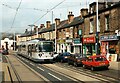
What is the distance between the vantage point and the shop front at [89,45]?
1673 inches

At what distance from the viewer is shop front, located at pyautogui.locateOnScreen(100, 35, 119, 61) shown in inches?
1372

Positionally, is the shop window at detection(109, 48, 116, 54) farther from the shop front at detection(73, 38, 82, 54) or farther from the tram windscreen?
the shop front at detection(73, 38, 82, 54)

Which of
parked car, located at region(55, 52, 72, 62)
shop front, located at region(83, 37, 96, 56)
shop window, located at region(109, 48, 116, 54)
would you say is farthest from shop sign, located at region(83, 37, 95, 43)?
shop window, located at region(109, 48, 116, 54)

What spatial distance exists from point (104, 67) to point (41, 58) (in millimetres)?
10923

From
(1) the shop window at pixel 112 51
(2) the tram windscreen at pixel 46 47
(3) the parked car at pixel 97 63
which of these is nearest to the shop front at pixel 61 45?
(1) the shop window at pixel 112 51

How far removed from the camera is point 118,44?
3425 cm

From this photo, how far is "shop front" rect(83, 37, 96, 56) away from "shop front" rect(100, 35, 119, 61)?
3326 mm

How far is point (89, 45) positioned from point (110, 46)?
783 centimetres

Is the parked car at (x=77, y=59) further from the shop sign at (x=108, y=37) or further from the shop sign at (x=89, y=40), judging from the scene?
the shop sign at (x=89, y=40)

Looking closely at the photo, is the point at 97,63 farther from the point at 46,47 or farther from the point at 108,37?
the point at 108,37

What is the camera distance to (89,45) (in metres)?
44.4

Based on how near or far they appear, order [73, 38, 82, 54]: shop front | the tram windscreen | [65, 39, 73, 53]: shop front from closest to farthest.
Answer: the tram windscreen → [73, 38, 82, 54]: shop front → [65, 39, 73, 53]: shop front

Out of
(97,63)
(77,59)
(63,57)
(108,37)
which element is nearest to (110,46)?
(108,37)

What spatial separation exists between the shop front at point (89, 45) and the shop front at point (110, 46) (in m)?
3.33
